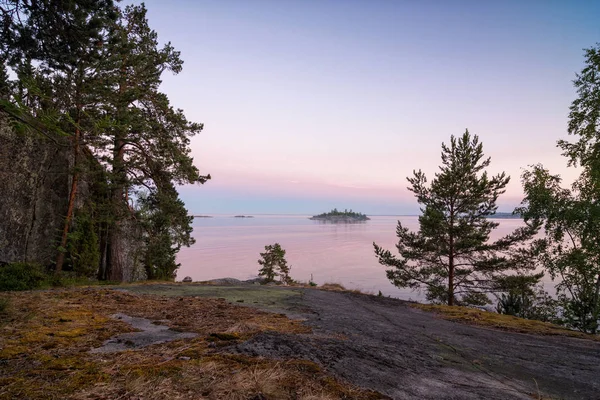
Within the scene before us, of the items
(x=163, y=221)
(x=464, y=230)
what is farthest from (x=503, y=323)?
(x=163, y=221)

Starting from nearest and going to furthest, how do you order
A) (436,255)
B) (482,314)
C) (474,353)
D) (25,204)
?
(474,353) < (482,314) < (25,204) < (436,255)

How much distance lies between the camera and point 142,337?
4059mm

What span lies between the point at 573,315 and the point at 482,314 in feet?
47.6

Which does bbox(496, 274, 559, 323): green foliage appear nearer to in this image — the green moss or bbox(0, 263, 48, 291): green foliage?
the green moss

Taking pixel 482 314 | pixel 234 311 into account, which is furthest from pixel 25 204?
pixel 482 314

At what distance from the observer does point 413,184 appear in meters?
17.5

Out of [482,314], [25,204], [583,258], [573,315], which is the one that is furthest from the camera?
[573,315]

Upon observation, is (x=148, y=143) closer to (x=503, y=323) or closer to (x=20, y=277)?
(x=20, y=277)

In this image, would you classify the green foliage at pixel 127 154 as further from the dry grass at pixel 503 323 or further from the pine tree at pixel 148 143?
the dry grass at pixel 503 323

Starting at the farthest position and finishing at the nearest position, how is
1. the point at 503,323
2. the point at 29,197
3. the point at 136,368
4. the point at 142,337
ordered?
the point at 29,197, the point at 503,323, the point at 142,337, the point at 136,368

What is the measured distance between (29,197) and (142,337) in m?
13.3

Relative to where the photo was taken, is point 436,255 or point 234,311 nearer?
point 234,311

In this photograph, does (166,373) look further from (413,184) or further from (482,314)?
(413,184)

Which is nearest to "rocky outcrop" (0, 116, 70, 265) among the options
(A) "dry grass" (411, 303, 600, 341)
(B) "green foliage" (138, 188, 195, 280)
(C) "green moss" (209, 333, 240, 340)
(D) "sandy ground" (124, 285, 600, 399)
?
(B) "green foliage" (138, 188, 195, 280)
